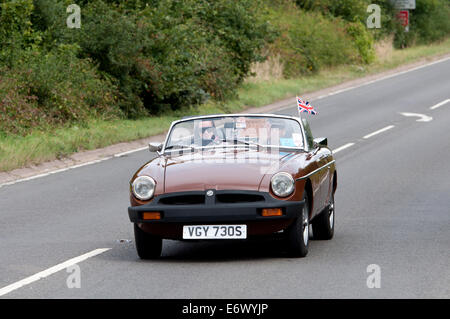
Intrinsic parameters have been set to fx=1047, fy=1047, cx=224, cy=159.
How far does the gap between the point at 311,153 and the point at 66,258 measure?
2870 millimetres

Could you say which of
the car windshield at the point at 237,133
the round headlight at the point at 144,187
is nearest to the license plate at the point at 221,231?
the round headlight at the point at 144,187

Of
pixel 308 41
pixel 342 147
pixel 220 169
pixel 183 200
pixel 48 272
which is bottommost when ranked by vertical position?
pixel 342 147

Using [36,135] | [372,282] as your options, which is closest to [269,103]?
[36,135]

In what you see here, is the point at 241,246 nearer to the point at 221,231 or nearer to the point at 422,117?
the point at 221,231

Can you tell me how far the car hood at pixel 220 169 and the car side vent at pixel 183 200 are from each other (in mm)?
77

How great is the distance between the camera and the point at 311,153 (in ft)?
36.8

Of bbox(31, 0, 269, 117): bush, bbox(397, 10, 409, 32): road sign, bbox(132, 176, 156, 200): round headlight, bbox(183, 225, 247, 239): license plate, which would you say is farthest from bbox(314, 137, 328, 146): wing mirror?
bbox(397, 10, 409, 32): road sign

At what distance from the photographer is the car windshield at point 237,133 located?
440 inches

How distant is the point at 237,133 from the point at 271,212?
1.90 m

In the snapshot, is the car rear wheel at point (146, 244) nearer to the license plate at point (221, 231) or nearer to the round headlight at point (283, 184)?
the license plate at point (221, 231)

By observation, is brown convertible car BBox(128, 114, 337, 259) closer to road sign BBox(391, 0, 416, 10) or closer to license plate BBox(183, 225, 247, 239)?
license plate BBox(183, 225, 247, 239)

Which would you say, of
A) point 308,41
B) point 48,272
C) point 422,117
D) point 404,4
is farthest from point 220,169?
point 404,4

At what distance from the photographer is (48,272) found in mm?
9312
